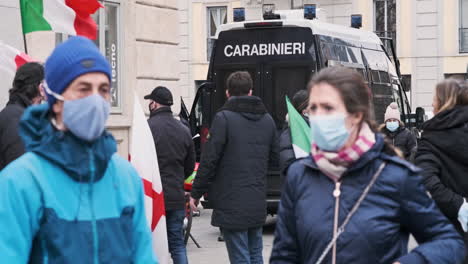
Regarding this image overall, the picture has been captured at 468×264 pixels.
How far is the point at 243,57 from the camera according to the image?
13.8 metres

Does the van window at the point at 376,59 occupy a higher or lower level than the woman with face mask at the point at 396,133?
higher

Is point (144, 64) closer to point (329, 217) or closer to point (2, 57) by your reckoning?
point (2, 57)

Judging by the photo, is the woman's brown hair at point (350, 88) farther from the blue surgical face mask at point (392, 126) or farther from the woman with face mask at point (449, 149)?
the blue surgical face mask at point (392, 126)

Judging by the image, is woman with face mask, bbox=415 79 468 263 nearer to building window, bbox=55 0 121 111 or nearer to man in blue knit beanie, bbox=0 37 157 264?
man in blue knit beanie, bbox=0 37 157 264

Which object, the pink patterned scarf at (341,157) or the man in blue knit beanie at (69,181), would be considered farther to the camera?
the pink patterned scarf at (341,157)

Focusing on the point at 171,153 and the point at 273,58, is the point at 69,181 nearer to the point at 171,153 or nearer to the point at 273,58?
the point at 171,153

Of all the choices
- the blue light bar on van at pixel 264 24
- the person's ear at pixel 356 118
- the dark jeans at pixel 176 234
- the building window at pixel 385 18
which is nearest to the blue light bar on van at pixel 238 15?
the blue light bar on van at pixel 264 24

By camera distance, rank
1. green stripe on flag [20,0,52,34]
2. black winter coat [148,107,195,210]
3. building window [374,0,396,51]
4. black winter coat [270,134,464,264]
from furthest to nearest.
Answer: building window [374,0,396,51] → black winter coat [148,107,195,210] → green stripe on flag [20,0,52,34] → black winter coat [270,134,464,264]

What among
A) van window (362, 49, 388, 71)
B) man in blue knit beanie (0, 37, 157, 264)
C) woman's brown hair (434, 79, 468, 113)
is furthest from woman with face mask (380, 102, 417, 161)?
man in blue knit beanie (0, 37, 157, 264)

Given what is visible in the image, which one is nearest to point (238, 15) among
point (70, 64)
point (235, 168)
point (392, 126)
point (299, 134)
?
point (392, 126)

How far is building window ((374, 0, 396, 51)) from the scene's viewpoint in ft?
118

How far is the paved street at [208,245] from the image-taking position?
459 inches

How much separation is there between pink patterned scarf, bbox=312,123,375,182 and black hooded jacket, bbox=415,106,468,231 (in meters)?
2.44

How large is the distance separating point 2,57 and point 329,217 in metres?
4.79
